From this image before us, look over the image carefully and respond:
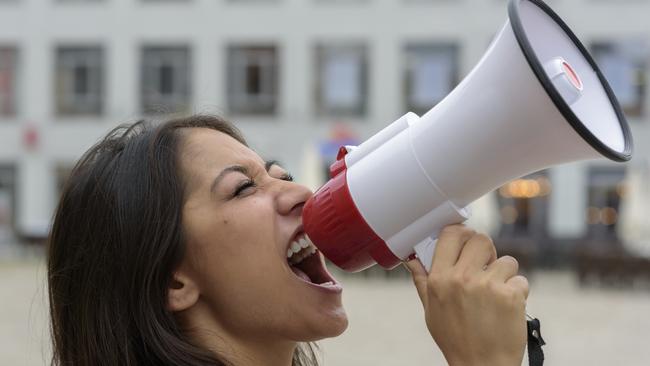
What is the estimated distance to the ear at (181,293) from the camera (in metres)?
1.69

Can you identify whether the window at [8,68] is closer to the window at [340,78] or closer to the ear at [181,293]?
the window at [340,78]

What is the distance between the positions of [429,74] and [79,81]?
35.3 feet

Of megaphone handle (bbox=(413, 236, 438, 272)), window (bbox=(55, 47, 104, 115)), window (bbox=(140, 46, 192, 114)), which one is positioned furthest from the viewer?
window (bbox=(55, 47, 104, 115))

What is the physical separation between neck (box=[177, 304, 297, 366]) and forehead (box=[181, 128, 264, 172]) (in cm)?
26

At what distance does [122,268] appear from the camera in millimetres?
1699

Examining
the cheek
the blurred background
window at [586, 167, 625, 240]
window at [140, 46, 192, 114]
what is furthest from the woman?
window at [140, 46, 192, 114]

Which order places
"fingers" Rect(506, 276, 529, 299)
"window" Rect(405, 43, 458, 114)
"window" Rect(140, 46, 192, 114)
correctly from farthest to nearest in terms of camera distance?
1. "window" Rect(140, 46, 192, 114)
2. "window" Rect(405, 43, 458, 114)
3. "fingers" Rect(506, 276, 529, 299)

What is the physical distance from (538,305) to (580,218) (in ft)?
39.4

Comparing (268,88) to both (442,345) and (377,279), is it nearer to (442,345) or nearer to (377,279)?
(377,279)

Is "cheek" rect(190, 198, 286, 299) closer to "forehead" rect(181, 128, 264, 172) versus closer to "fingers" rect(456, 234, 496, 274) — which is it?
"forehead" rect(181, 128, 264, 172)

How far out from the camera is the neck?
5.57 ft

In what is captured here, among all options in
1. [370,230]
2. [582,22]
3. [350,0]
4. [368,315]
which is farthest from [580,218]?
[370,230]

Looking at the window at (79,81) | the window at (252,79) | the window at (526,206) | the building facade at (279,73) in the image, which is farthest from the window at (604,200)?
the window at (79,81)

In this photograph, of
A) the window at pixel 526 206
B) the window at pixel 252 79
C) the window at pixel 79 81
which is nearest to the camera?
the window at pixel 526 206
